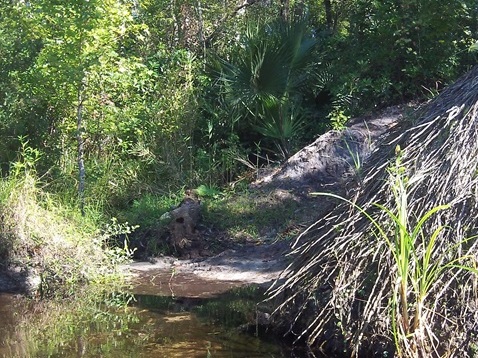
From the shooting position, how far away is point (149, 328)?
305 inches

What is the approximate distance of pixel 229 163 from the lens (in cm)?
1394

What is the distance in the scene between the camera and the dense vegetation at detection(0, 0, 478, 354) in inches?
481

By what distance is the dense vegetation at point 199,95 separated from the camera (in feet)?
40.1

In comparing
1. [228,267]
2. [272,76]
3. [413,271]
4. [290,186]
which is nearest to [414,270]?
[413,271]

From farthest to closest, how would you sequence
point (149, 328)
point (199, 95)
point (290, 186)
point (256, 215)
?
point (199, 95) → point (290, 186) → point (256, 215) → point (149, 328)

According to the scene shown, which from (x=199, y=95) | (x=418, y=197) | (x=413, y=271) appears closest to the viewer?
(x=413, y=271)

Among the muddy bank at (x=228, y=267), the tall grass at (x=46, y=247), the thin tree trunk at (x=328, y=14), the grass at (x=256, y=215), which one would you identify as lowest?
the muddy bank at (x=228, y=267)

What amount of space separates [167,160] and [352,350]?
8.87 metres

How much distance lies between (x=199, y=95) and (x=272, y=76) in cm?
207

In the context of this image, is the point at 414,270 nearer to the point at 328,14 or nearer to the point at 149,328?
the point at 149,328

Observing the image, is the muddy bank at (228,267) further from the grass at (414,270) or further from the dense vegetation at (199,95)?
the grass at (414,270)

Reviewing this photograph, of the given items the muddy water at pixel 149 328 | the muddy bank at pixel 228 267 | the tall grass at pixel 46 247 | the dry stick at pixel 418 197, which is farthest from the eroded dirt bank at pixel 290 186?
the dry stick at pixel 418 197

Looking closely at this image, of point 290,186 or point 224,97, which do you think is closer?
point 290,186

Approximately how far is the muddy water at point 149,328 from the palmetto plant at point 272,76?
4.81m
